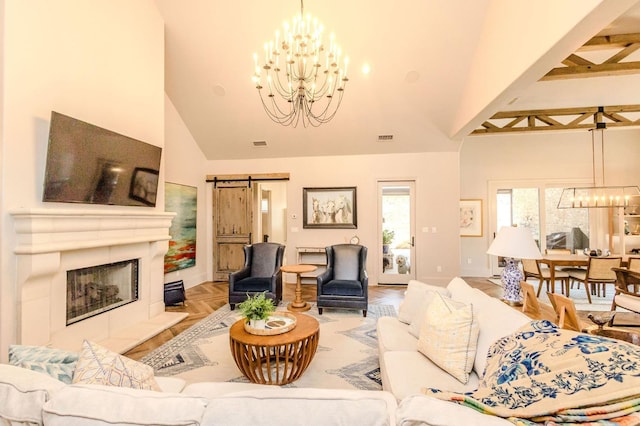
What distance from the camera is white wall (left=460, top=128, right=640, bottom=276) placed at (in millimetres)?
6641

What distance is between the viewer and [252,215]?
651 cm

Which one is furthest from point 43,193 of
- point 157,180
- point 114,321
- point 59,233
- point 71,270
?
point 114,321

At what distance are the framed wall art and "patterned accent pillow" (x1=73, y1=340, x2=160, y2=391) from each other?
5.07 metres

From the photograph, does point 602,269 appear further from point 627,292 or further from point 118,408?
point 118,408

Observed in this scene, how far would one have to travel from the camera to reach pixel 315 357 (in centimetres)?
302

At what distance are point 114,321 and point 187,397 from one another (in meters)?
3.34

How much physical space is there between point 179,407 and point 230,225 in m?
5.91

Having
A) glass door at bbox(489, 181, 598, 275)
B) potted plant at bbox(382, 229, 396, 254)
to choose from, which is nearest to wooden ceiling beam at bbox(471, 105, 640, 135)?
glass door at bbox(489, 181, 598, 275)

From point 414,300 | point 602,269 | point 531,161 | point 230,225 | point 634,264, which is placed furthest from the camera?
point 531,161

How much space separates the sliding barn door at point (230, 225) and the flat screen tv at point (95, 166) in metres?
2.66

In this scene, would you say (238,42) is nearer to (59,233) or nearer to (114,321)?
(59,233)

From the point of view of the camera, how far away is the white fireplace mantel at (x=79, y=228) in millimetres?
2479

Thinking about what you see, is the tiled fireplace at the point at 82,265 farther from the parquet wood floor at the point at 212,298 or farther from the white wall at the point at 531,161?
the white wall at the point at 531,161

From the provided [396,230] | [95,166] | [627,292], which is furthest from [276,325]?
[627,292]
